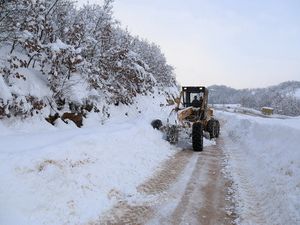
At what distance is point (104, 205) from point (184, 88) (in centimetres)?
1183

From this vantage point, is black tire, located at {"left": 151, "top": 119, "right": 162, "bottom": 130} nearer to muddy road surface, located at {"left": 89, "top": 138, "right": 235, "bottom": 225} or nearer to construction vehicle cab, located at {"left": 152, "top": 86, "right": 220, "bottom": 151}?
construction vehicle cab, located at {"left": 152, "top": 86, "right": 220, "bottom": 151}

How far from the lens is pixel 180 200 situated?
8.30 metres

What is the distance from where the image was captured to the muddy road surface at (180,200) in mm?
7133

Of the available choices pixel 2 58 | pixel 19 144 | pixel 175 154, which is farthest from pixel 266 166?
pixel 2 58

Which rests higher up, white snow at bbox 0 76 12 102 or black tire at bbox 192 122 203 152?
white snow at bbox 0 76 12 102

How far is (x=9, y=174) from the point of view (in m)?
6.90

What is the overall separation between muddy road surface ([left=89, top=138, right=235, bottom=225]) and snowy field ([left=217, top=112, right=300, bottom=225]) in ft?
1.25

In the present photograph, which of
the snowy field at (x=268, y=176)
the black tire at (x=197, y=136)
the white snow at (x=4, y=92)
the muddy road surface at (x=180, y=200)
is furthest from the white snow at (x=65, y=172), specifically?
the snowy field at (x=268, y=176)

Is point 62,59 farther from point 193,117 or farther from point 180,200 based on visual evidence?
point 180,200

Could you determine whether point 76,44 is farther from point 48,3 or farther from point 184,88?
point 184,88

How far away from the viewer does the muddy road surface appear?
713cm

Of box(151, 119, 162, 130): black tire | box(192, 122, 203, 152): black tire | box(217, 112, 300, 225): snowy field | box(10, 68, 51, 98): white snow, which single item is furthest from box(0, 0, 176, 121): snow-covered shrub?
box(217, 112, 300, 225): snowy field

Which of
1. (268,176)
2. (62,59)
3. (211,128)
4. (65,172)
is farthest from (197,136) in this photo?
(65,172)

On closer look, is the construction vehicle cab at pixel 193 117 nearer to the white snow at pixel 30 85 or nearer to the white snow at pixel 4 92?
the white snow at pixel 30 85
